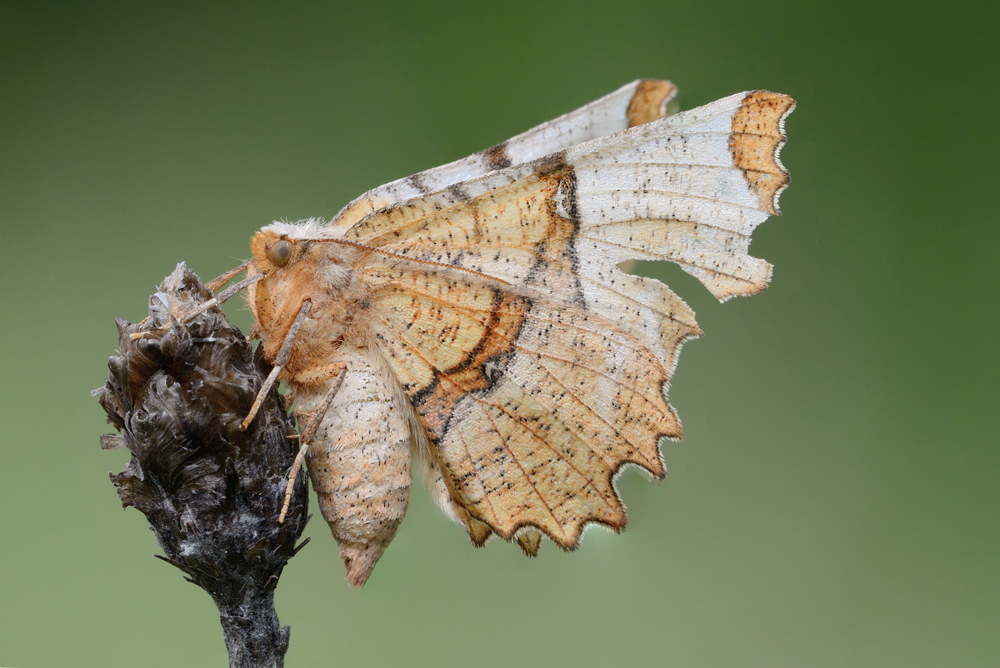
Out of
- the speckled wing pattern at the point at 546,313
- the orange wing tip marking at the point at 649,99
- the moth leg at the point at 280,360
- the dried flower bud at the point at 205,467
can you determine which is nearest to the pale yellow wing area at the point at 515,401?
the speckled wing pattern at the point at 546,313

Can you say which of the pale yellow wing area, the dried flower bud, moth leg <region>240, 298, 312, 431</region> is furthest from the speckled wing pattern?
the dried flower bud

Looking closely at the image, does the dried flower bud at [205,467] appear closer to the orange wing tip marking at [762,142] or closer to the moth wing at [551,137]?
the moth wing at [551,137]

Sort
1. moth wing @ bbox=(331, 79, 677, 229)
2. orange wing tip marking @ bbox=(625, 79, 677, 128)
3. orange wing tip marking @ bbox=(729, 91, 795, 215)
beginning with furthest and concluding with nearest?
orange wing tip marking @ bbox=(625, 79, 677, 128) < moth wing @ bbox=(331, 79, 677, 229) < orange wing tip marking @ bbox=(729, 91, 795, 215)

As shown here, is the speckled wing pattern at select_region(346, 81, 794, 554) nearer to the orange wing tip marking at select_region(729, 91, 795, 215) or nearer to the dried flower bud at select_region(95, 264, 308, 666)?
the orange wing tip marking at select_region(729, 91, 795, 215)

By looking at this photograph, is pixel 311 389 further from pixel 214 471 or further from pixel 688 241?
pixel 688 241

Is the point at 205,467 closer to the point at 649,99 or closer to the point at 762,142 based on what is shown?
the point at 762,142

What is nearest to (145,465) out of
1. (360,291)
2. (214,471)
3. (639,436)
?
(214,471)

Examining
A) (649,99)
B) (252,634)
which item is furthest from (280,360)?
(649,99)
